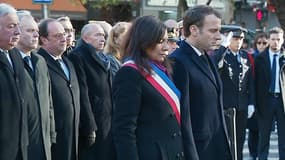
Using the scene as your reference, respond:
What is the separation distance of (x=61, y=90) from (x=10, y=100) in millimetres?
1267

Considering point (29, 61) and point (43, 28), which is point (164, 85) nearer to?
point (29, 61)

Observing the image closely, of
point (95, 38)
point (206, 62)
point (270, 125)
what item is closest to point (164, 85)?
point (206, 62)

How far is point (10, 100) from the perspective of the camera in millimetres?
5379

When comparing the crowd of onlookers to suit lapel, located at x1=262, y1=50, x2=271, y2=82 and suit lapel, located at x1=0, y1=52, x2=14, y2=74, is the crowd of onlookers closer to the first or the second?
suit lapel, located at x1=0, y1=52, x2=14, y2=74

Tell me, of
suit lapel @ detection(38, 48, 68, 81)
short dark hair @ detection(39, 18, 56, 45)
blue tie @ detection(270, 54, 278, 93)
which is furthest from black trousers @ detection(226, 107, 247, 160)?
short dark hair @ detection(39, 18, 56, 45)

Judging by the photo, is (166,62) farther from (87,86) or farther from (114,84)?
(87,86)

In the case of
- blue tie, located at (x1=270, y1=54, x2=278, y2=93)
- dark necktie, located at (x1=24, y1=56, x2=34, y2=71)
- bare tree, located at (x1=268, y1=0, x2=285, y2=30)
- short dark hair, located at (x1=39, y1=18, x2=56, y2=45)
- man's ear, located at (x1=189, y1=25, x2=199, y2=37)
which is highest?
man's ear, located at (x1=189, y1=25, x2=199, y2=37)

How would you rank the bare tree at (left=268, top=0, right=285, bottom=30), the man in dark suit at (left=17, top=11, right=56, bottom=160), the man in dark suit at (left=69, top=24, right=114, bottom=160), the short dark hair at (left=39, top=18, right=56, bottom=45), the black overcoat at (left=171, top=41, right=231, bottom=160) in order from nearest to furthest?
the black overcoat at (left=171, top=41, right=231, bottom=160)
the man in dark suit at (left=17, top=11, right=56, bottom=160)
the short dark hair at (left=39, top=18, right=56, bottom=45)
the man in dark suit at (left=69, top=24, right=114, bottom=160)
the bare tree at (left=268, top=0, right=285, bottom=30)

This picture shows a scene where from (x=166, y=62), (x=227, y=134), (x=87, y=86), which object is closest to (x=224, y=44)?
(x=87, y=86)

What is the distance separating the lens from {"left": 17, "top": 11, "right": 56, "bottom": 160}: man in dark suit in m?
5.90

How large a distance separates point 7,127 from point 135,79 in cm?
133

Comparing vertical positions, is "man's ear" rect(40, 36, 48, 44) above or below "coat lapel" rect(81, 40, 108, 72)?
above

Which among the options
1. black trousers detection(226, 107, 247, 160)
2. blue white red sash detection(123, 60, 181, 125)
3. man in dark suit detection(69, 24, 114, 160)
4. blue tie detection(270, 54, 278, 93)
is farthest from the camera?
blue tie detection(270, 54, 278, 93)

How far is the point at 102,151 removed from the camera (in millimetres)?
7234
